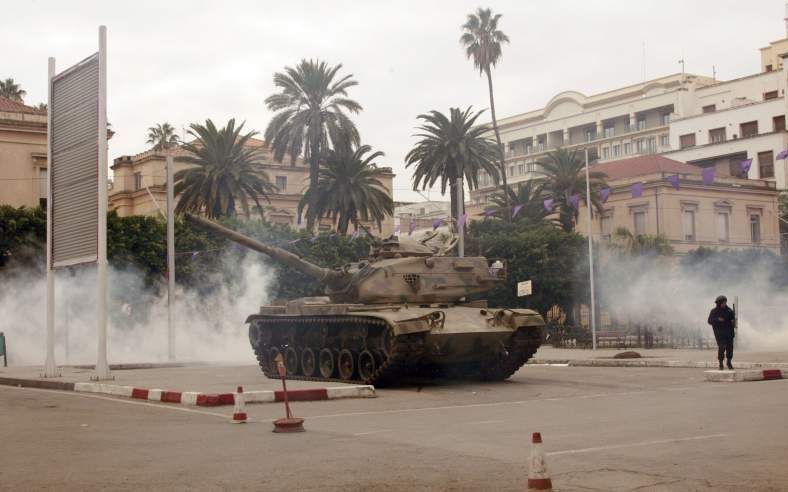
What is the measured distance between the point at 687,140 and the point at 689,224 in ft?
56.6

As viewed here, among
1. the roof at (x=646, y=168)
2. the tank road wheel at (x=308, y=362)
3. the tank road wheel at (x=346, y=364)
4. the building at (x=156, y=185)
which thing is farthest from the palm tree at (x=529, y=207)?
the tank road wheel at (x=346, y=364)

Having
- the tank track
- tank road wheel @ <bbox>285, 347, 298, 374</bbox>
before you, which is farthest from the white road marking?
tank road wheel @ <bbox>285, 347, 298, 374</bbox>

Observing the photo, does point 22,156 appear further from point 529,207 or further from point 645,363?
point 645,363

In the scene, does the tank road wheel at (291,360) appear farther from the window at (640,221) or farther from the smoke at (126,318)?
the window at (640,221)

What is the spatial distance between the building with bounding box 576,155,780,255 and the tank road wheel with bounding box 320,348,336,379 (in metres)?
36.3

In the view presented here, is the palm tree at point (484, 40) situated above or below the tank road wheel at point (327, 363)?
above

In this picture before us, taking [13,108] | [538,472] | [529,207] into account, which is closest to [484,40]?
[529,207]

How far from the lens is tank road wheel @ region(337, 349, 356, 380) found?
19.3m

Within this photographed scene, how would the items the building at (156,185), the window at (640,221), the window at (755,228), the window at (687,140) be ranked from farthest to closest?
the window at (687,140), the building at (156,185), the window at (755,228), the window at (640,221)

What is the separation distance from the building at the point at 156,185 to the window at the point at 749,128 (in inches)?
907

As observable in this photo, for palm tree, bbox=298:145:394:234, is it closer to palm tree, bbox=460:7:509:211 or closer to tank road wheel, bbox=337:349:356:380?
palm tree, bbox=460:7:509:211

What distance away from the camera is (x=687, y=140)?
72.3 m

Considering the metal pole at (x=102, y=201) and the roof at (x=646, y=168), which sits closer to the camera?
the metal pole at (x=102, y=201)

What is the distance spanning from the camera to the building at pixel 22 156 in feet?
156
